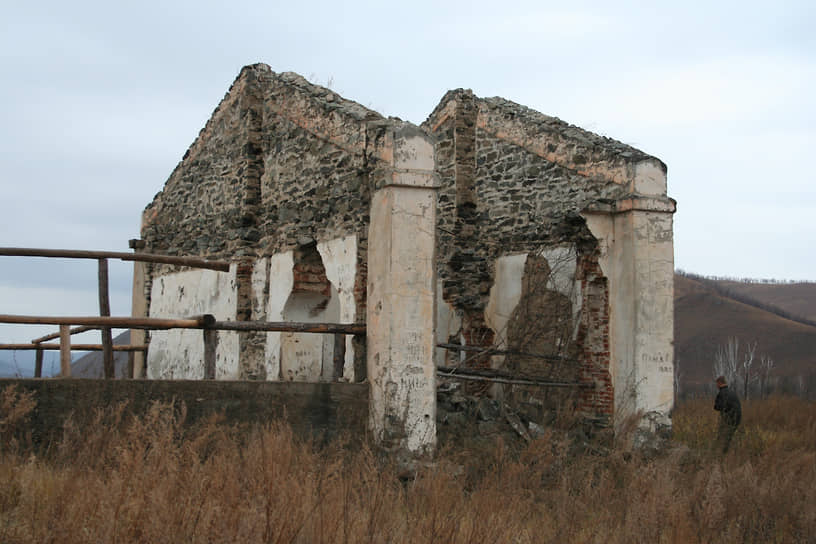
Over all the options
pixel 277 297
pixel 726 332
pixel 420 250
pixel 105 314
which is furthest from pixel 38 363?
pixel 726 332

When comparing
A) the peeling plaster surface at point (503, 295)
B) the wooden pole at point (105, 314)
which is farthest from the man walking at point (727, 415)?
the wooden pole at point (105, 314)

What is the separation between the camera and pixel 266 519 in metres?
4.63

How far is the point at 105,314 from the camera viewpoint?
7855 mm

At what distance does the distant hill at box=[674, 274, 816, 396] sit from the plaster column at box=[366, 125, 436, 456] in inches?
1413

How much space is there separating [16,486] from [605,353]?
8.23 metres

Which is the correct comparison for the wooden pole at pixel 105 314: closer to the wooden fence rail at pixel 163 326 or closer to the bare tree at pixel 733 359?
the wooden fence rail at pixel 163 326

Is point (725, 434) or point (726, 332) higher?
point (726, 332)

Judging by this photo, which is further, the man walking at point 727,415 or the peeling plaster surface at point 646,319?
the man walking at point 727,415

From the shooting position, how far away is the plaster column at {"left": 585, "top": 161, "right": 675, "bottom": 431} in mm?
11227

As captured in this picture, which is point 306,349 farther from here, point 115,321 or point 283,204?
point 115,321

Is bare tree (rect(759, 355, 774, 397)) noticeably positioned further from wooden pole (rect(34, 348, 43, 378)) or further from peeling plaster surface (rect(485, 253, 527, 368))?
wooden pole (rect(34, 348, 43, 378))

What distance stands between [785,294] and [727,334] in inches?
1330

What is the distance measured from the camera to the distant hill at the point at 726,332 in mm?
46406

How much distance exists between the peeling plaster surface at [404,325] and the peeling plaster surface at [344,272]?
183 cm
